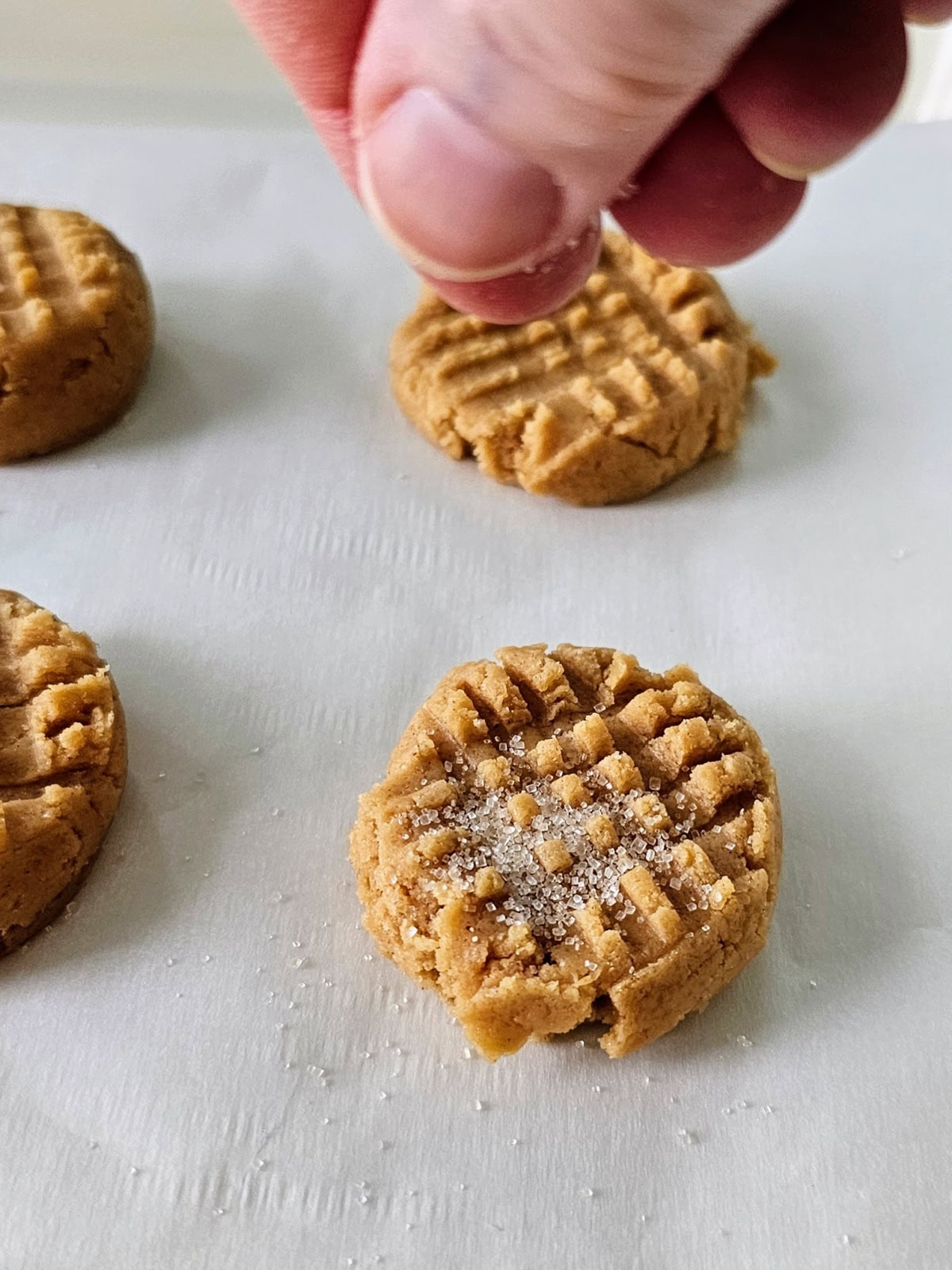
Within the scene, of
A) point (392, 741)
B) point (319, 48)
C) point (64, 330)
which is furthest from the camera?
point (64, 330)

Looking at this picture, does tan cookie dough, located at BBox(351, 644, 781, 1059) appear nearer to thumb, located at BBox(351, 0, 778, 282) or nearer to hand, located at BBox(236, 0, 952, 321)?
hand, located at BBox(236, 0, 952, 321)

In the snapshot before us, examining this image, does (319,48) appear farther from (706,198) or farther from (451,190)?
(706,198)

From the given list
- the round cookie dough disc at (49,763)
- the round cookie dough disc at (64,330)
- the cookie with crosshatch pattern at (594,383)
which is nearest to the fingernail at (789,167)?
the cookie with crosshatch pattern at (594,383)

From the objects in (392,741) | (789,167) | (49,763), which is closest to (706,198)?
(789,167)

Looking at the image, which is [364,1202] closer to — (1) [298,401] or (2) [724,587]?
(2) [724,587]

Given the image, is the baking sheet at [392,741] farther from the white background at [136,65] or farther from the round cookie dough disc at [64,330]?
the white background at [136,65]

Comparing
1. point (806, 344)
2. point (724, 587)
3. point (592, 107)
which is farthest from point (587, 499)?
point (592, 107)
